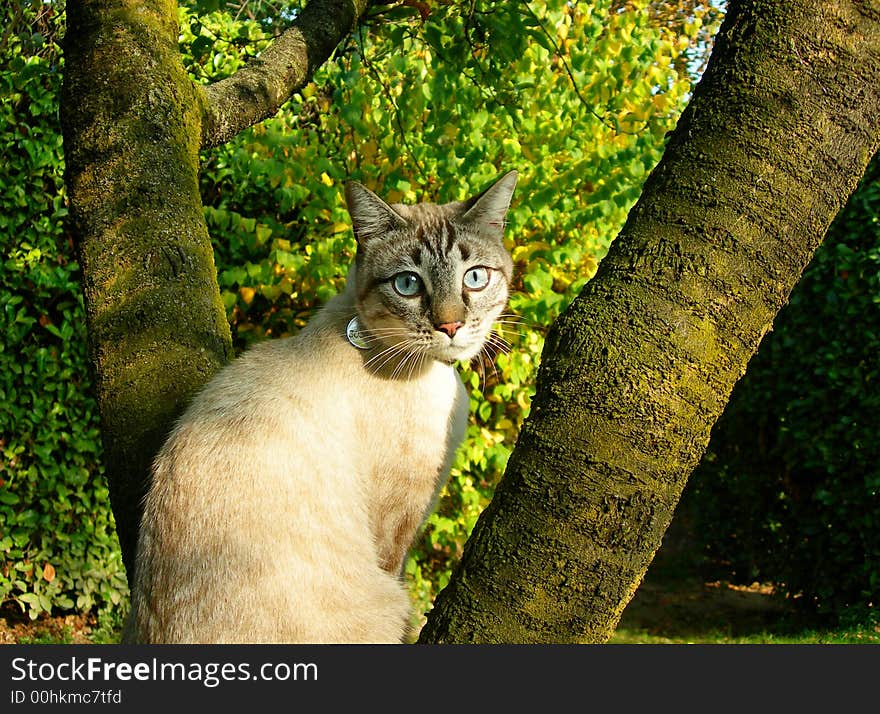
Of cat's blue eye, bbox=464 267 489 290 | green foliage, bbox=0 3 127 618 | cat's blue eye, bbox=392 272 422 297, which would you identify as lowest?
green foliage, bbox=0 3 127 618

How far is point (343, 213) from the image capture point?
14.7 feet

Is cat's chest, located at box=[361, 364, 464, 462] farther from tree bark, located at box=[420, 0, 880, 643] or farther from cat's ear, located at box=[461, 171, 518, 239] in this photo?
tree bark, located at box=[420, 0, 880, 643]

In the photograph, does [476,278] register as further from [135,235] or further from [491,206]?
[135,235]

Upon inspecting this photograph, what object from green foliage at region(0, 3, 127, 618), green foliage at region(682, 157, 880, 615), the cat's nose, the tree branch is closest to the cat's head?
the cat's nose

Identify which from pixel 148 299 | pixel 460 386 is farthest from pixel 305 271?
pixel 148 299

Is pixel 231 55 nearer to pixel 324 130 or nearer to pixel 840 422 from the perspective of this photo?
pixel 324 130

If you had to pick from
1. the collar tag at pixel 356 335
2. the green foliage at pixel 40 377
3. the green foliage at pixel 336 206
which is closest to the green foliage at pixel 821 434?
the green foliage at pixel 336 206

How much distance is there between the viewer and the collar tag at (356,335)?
8.47ft

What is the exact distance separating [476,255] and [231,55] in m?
3.56

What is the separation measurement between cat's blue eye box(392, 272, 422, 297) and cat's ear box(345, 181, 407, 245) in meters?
0.22

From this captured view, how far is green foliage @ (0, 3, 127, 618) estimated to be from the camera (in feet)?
16.2

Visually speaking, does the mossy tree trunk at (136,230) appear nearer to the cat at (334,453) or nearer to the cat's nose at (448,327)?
the cat at (334,453)

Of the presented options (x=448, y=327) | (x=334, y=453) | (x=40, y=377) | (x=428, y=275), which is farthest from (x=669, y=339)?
(x=40, y=377)

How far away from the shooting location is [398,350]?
2.62 meters
